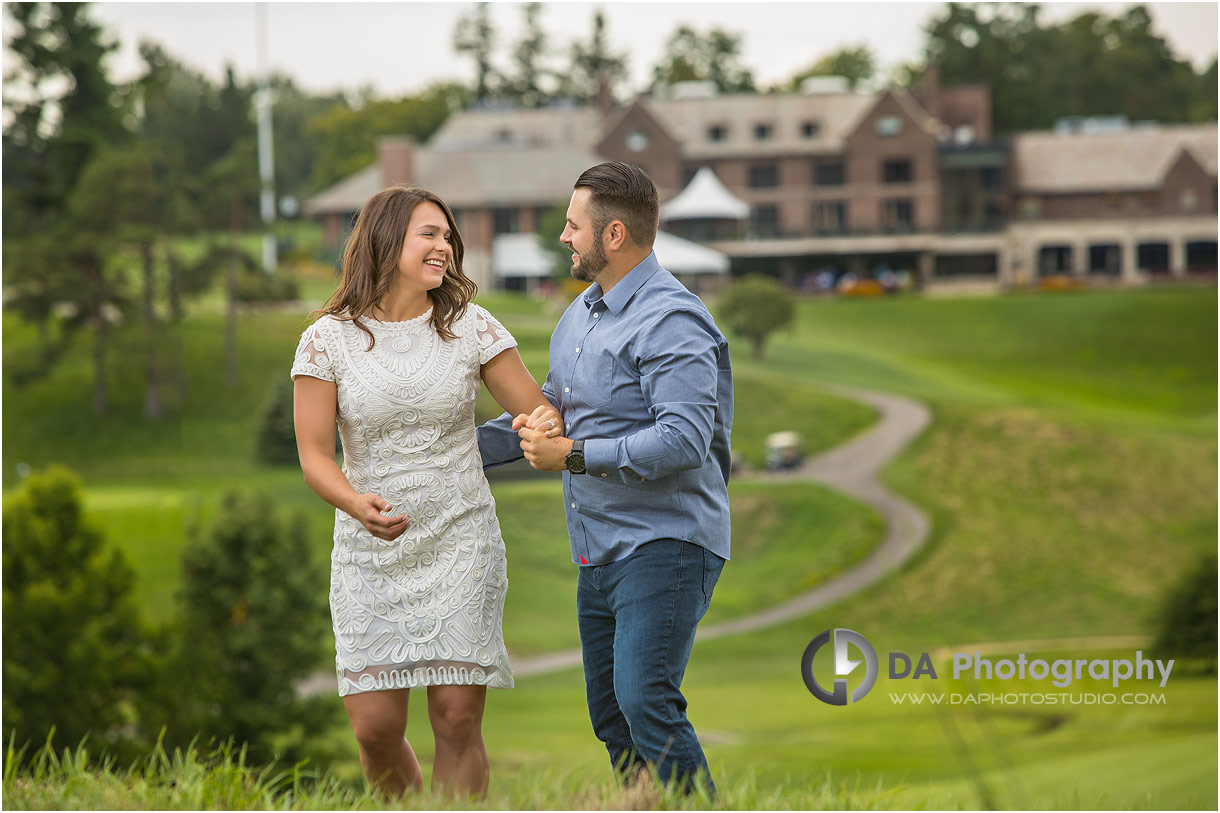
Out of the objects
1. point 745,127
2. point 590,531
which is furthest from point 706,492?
point 745,127

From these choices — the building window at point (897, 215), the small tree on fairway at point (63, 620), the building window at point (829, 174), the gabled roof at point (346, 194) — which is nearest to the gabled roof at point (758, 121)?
the building window at point (829, 174)

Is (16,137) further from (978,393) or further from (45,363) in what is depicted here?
(978,393)

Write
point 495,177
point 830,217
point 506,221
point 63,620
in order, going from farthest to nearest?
point 830,217, point 495,177, point 506,221, point 63,620

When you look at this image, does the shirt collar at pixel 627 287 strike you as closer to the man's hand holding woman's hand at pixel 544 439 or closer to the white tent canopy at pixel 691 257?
the man's hand holding woman's hand at pixel 544 439

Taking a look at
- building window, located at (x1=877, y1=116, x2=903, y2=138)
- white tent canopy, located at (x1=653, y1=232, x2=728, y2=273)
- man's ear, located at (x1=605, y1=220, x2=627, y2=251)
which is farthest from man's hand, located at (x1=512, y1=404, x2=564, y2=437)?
building window, located at (x1=877, y1=116, x2=903, y2=138)

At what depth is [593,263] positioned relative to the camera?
2.52 m

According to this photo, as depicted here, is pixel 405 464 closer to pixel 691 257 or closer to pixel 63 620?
pixel 63 620

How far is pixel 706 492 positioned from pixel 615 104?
31.3 m

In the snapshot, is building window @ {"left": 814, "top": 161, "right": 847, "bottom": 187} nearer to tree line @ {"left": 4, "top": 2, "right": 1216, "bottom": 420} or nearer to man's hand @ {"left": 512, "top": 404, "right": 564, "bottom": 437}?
tree line @ {"left": 4, "top": 2, "right": 1216, "bottom": 420}

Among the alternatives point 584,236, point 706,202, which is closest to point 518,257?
point 706,202

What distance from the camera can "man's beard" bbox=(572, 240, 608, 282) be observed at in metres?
2.50

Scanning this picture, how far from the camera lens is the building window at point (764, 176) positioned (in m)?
32.0

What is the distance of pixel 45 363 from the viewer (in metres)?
31.1

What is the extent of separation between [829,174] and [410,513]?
3080 centimetres
